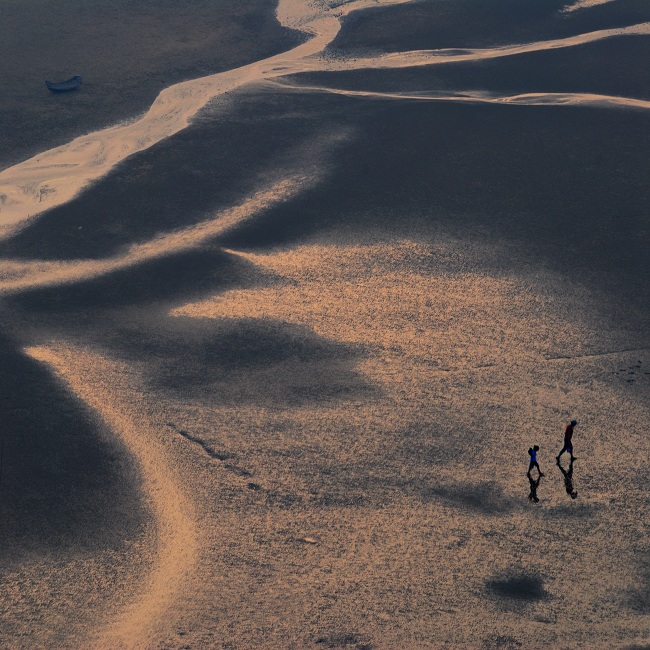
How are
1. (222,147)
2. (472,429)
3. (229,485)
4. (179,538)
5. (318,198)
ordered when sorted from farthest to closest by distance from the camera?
1. (222,147)
2. (318,198)
3. (472,429)
4. (229,485)
5. (179,538)

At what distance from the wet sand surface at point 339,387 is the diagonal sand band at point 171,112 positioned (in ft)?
3.07

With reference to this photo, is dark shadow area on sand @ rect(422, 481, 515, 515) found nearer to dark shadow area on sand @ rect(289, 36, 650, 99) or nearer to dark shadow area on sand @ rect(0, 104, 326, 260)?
dark shadow area on sand @ rect(0, 104, 326, 260)

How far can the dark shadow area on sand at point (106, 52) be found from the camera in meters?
27.1

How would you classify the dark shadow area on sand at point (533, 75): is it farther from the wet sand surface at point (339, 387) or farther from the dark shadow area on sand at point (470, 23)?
the dark shadow area on sand at point (470, 23)

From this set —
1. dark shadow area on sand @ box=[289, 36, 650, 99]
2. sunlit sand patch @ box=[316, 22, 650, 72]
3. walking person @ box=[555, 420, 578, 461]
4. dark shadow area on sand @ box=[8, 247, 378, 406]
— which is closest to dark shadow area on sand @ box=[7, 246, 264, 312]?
dark shadow area on sand @ box=[8, 247, 378, 406]

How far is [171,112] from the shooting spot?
89.6 feet

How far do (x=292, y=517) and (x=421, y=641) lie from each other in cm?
268

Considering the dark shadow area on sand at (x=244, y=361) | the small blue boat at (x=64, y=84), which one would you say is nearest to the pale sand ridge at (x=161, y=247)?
the dark shadow area on sand at (x=244, y=361)

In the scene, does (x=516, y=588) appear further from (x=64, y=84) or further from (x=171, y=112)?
(x=64, y=84)

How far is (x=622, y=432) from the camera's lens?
13.1 metres

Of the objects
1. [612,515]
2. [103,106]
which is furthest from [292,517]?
[103,106]

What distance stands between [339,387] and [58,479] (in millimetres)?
4830

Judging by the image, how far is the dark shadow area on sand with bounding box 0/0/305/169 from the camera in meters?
27.1

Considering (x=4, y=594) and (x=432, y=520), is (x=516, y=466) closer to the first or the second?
(x=432, y=520)
